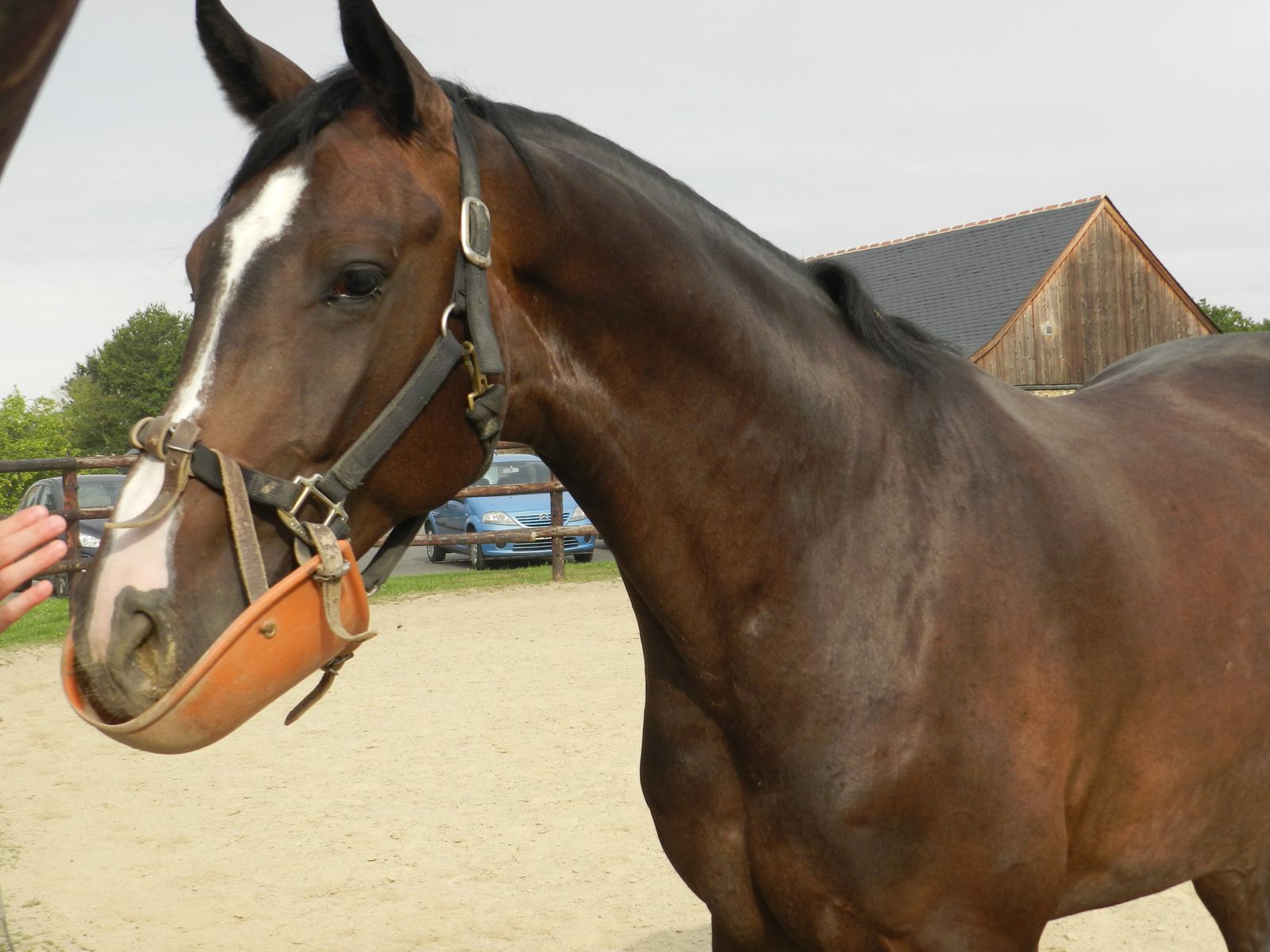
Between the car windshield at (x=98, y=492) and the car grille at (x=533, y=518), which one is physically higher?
the car windshield at (x=98, y=492)

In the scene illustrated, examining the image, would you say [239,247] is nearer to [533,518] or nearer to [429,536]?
[429,536]

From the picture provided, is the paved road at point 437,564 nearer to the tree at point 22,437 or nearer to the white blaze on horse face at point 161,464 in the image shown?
the tree at point 22,437

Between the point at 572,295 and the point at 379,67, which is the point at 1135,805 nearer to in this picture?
the point at 572,295

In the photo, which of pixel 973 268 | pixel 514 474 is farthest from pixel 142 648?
pixel 973 268

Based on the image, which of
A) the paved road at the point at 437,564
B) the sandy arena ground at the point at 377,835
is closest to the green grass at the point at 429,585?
the paved road at the point at 437,564

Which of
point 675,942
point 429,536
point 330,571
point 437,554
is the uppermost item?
point 330,571

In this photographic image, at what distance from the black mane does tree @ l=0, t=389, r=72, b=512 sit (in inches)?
827

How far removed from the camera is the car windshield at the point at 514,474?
1585cm

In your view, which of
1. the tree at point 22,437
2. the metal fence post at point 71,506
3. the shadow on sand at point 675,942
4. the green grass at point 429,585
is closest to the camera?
the shadow on sand at point 675,942

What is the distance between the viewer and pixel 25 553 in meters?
1.44

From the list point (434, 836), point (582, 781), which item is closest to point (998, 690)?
point (434, 836)

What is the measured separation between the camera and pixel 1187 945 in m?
3.73

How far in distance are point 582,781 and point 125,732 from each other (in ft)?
14.4

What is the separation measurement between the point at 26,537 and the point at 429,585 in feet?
38.7
